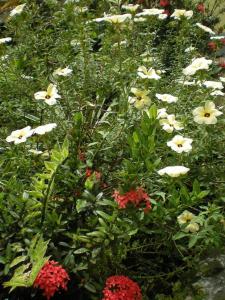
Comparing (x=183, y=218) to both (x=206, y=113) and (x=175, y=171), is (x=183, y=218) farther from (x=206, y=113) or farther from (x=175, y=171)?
(x=206, y=113)

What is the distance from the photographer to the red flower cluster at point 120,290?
6.87ft

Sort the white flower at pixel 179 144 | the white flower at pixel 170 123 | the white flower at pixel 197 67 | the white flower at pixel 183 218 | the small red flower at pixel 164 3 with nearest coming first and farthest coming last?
1. the white flower at pixel 183 218
2. the white flower at pixel 179 144
3. the white flower at pixel 170 123
4. the white flower at pixel 197 67
5. the small red flower at pixel 164 3

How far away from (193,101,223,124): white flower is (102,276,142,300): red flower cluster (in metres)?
0.94

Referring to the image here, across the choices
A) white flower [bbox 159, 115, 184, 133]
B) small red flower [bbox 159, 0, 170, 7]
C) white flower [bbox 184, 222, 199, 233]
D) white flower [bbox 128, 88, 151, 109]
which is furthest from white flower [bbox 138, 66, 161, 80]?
small red flower [bbox 159, 0, 170, 7]

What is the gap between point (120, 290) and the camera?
2.12 meters

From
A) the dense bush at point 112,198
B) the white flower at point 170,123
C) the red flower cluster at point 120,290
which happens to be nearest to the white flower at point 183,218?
the dense bush at point 112,198

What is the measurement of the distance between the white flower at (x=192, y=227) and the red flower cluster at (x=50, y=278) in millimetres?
585

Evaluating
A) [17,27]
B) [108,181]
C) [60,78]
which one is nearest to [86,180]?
[108,181]

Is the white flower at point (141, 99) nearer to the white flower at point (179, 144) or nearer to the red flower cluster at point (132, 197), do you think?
the white flower at point (179, 144)

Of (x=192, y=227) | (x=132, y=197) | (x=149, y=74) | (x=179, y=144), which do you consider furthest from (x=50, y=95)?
(x=192, y=227)

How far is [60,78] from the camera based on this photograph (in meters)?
3.43

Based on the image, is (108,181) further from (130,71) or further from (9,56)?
(9,56)

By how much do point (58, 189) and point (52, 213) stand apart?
0.52ft

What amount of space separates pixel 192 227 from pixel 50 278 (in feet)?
2.20
